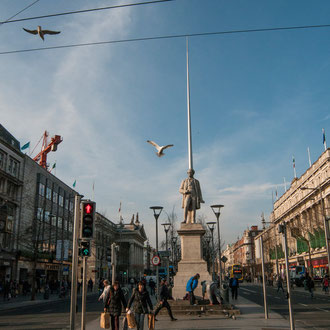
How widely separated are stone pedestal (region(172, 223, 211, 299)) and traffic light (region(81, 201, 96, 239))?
29.1 feet

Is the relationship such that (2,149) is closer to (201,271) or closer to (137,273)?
(201,271)

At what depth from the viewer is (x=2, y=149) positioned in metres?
44.8

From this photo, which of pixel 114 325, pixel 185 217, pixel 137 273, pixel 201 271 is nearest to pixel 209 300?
pixel 201 271

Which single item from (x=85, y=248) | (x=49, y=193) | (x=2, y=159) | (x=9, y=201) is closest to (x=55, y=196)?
(x=49, y=193)

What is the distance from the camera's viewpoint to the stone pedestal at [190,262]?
1838cm

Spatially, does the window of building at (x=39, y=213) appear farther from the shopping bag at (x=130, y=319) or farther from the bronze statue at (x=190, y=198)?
the shopping bag at (x=130, y=319)

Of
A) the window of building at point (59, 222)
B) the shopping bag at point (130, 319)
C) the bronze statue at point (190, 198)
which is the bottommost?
the shopping bag at point (130, 319)

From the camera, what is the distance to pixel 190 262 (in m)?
18.6

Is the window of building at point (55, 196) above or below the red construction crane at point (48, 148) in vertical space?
below

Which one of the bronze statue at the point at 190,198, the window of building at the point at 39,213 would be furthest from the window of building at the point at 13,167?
the bronze statue at the point at 190,198

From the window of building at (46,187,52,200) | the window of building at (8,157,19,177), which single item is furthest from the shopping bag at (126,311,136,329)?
the window of building at (46,187,52,200)

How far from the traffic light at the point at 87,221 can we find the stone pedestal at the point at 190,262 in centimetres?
888

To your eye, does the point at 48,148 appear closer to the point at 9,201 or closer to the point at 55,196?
the point at 55,196

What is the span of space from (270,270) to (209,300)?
89.8m
